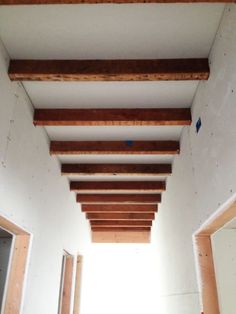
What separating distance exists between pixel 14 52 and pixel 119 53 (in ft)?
2.30

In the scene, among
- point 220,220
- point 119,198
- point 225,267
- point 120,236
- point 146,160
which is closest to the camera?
point 220,220

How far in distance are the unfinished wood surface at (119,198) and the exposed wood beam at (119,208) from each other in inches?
17.6

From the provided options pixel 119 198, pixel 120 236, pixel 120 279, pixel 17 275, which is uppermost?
pixel 119 198

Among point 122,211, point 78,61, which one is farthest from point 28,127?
point 122,211

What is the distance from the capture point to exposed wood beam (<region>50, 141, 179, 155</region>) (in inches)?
118

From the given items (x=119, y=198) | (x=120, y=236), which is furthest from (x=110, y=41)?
(x=120, y=236)

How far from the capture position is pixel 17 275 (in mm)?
2242

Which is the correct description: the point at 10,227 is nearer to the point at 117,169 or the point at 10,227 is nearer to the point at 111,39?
the point at 111,39

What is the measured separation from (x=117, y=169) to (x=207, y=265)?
1.59 m

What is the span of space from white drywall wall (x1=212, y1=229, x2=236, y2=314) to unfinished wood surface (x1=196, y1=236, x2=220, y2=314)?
160 millimetres

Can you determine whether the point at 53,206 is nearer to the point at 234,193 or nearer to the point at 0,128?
the point at 0,128

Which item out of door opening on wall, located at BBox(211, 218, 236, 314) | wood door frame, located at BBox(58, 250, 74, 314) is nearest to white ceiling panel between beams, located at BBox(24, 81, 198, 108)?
door opening on wall, located at BBox(211, 218, 236, 314)

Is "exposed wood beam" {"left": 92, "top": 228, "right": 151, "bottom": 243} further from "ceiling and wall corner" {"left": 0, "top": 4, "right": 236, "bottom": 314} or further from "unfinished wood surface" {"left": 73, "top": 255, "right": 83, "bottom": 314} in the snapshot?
"ceiling and wall corner" {"left": 0, "top": 4, "right": 236, "bottom": 314}

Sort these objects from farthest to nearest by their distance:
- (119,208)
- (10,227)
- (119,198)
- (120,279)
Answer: (120,279) < (119,208) < (119,198) < (10,227)
